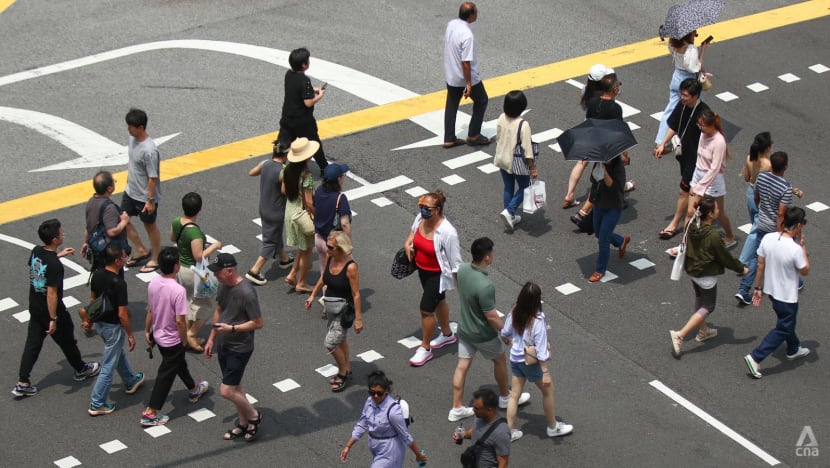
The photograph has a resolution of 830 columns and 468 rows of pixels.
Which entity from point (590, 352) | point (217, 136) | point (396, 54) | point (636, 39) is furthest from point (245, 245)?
point (636, 39)

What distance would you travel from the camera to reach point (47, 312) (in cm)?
1278

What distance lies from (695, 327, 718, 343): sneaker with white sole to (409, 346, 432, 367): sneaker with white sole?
2.79 m

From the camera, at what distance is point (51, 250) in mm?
12625

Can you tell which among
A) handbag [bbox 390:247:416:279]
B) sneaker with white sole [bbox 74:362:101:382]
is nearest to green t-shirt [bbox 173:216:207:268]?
sneaker with white sole [bbox 74:362:101:382]

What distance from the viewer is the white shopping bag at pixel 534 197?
49.5 feet

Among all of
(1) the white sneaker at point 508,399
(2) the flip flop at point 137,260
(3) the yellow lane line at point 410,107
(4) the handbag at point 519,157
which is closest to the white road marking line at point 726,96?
(3) the yellow lane line at point 410,107

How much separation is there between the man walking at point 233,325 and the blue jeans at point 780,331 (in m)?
4.92

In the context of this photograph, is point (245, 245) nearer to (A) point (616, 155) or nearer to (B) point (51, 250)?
(B) point (51, 250)

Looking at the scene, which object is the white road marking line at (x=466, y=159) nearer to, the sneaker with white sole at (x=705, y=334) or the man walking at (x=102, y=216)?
the sneaker with white sole at (x=705, y=334)

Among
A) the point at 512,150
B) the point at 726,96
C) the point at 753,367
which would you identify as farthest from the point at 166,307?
the point at 726,96

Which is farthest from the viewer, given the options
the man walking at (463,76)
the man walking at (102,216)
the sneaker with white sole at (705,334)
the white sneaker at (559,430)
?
the man walking at (463,76)

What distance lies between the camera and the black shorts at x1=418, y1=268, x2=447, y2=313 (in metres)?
13.0

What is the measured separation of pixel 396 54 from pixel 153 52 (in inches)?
151

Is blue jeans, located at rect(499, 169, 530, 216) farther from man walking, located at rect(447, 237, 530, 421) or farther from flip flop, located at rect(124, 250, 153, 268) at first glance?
flip flop, located at rect(124, 250, 153, 268)
